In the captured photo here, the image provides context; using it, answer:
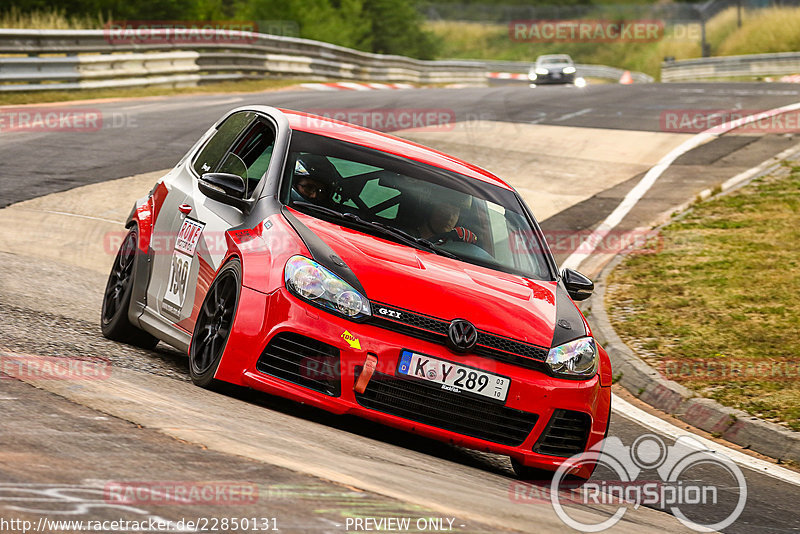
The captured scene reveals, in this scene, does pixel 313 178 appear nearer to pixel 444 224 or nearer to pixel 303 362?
pixel 444 224

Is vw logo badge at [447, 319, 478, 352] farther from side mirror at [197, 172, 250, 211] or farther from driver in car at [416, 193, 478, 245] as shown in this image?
side mirror at [197, 172, 250, 211]

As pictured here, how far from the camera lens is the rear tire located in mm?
7094

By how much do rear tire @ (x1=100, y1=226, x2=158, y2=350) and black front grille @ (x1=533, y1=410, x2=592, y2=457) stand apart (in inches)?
116

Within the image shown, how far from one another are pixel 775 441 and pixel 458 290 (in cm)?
278

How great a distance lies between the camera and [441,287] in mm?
5566

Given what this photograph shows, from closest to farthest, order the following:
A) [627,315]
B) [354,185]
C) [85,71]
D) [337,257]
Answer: [337,257] < [354,185] < [627,315] < [85,71]

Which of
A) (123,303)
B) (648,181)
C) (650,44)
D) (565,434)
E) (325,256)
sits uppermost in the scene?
(650,44)

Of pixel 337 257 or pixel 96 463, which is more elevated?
pixel 337 257

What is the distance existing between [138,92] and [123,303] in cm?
2005

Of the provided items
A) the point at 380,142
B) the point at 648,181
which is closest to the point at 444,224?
the point at 380,142

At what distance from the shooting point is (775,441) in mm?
7074

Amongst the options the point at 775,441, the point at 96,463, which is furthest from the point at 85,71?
the point at 96,463

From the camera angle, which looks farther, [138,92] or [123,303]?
[138,92]

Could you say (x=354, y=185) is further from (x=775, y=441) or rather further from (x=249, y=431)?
(x=775, y=441)
